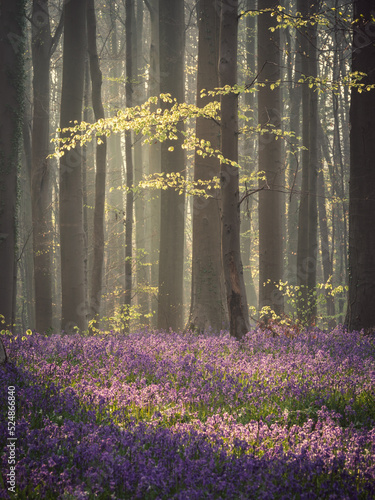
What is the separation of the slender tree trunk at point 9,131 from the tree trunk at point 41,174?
4611mm

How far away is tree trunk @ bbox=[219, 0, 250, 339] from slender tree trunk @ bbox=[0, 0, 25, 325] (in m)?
4.54

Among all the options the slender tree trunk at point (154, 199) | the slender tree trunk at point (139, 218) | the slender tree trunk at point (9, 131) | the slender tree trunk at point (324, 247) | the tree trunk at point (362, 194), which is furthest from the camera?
the slender tree trunk at point (324, 247)

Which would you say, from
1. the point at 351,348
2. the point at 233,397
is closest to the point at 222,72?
the point at 351,348

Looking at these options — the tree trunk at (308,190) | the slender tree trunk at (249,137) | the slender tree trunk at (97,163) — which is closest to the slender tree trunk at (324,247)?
the slender tree trunk at (249,137)

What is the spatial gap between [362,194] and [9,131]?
7499 mm

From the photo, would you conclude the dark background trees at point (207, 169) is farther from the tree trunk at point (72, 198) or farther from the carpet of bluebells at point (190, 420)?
the carpet of bluebells at point (190, 420)

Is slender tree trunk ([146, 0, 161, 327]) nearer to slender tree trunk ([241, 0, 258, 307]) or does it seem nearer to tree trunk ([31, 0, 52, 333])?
slender tree trunk ([241, 0, 258, 307])

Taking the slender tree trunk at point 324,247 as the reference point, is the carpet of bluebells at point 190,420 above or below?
below

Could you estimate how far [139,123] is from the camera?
9.18 metres

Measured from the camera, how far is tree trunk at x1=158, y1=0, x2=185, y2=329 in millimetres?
13547

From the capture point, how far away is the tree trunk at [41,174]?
15.0 metres

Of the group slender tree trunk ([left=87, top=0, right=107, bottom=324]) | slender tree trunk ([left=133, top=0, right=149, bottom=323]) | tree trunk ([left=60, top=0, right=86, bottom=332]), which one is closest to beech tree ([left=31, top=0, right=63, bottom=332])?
slender tree trunk ([left=87, top=0, right=107, bottom=324])

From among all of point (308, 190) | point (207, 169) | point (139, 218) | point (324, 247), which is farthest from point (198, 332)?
point (324, 247)

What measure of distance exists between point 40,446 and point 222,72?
7296 millimetres
